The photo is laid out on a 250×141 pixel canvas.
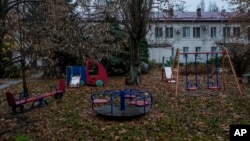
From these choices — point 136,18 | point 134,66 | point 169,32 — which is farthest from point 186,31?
point 136,18

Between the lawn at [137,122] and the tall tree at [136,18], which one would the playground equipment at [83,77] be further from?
the lawn at [137,122]

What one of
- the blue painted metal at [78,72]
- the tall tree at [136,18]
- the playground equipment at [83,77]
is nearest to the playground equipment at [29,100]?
the playground equipment at [83,77]

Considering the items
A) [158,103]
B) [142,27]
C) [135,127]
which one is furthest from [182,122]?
[142,27]

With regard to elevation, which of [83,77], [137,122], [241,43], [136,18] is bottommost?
[137,122]

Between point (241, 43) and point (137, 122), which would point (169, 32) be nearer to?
point (241, 43)

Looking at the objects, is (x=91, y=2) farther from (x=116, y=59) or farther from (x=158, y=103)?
(x=116, y=59)

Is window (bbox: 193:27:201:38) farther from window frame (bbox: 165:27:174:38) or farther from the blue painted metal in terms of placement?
the blue painted metal

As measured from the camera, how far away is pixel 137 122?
26.8 ft

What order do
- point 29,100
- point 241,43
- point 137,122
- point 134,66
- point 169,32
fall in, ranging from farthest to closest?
point 169,32
point 241,43
point 134,66
point 29,100
point 137,122

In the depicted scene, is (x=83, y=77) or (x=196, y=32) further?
(x=196, y=32)

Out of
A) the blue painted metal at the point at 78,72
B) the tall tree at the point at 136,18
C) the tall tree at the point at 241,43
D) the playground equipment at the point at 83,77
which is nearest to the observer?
the tall tree at the point at 136,18

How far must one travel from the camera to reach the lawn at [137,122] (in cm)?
711

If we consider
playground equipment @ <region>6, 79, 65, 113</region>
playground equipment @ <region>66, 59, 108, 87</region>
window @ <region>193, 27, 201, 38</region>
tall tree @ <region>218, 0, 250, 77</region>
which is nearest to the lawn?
playground equipment @ <region>6, 79, 65, 113</region>

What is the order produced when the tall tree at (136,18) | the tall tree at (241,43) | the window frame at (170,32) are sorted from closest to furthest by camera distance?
the tall tree at (136,18) < the tall tree at (241,43) < the window frame at (170,32)
